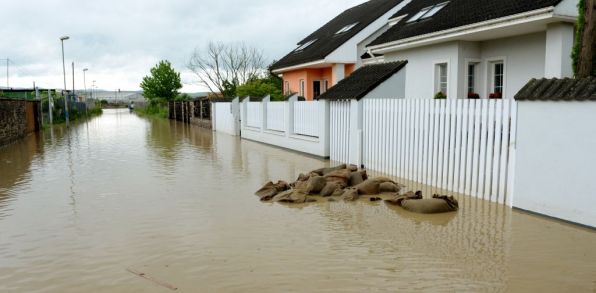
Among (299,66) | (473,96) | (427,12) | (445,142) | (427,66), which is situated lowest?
(445,142)

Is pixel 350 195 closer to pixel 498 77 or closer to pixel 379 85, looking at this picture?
pixel 379 85

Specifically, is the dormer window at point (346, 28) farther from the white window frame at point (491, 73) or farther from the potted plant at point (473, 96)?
the potted plant at point (473, 96)

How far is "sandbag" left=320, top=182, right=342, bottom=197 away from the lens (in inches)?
356

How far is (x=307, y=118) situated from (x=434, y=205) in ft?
27.1

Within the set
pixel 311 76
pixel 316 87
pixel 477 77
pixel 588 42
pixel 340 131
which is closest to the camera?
pixel 588 42

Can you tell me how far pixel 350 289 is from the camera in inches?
182

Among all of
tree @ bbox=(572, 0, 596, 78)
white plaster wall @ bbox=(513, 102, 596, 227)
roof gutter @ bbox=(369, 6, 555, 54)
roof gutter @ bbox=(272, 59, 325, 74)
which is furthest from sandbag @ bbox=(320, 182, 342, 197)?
roof gutter @ bbox=(272, 59, 325, 74)

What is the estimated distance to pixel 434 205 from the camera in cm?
760

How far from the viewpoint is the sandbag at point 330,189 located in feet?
29.7

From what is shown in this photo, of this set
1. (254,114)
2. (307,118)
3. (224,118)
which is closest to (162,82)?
(224,118)

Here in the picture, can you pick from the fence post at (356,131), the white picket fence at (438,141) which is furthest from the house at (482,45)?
the white picket fence at (438,141)

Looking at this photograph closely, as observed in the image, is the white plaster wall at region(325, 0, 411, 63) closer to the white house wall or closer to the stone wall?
the white house wall

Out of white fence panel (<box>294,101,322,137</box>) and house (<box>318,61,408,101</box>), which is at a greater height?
house (<box>318,61,408,101</box>)

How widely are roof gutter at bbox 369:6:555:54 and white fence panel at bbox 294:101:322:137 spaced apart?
4219 mm
